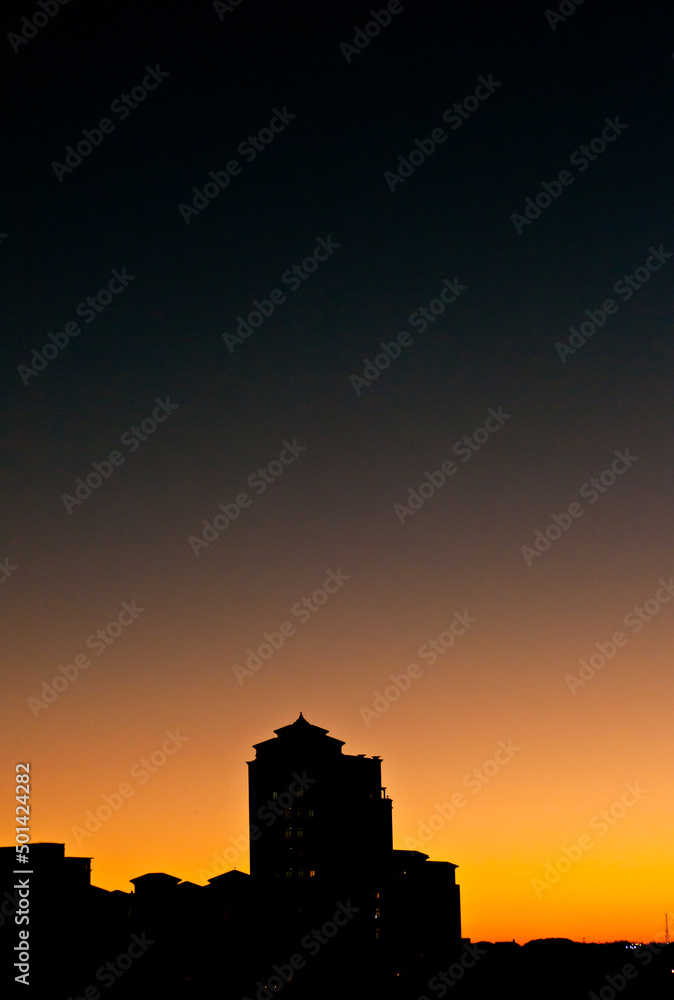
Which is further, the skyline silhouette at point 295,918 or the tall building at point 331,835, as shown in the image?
the tall building at point 331,835

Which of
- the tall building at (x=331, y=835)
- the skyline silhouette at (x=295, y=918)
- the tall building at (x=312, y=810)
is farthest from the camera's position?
the tall building at (x=312, y=810)

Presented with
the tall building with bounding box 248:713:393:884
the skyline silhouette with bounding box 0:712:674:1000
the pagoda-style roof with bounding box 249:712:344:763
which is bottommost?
the skyline silhouette with bounding box 0:712:674:1000

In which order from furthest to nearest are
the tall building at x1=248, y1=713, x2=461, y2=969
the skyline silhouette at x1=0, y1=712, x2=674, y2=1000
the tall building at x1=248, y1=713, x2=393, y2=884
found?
1. the tall building at x1=248, y1=713, x2=393, y2=884
2. the tall building at x1=248, y1=713, x2=461, y2=969
3. the skyline silhouette at x1=0, y1=712, x2=674, y2=1000

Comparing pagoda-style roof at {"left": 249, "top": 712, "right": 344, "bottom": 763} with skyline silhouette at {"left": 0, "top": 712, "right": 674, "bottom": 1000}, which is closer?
skyline silhouette at {"left": 0, "top": 712, "right": 674, "bottom": 1000}

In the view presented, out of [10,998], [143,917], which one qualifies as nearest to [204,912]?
[143,917]

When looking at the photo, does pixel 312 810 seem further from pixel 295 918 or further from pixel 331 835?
pixel 295 918

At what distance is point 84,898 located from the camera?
281 ft

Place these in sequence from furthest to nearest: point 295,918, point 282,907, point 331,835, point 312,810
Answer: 1. point 312,810
2. point 331,835
3. point 282,907
4. point 295,918

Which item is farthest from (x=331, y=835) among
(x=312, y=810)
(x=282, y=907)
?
(x=282, y=907)

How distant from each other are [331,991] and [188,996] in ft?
45.0

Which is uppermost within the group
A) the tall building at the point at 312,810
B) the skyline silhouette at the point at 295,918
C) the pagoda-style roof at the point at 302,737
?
the pagoda-style roof at the point at 302,737

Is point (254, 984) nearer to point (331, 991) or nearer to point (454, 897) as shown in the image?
point (331, 991)

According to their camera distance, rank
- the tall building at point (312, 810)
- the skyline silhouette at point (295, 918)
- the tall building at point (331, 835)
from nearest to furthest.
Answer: the skyline silhouette at point (295, 918)
the tall building at point (331, 835)
the tall building at point (312, 810)

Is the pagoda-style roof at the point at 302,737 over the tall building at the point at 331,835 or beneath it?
over
